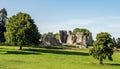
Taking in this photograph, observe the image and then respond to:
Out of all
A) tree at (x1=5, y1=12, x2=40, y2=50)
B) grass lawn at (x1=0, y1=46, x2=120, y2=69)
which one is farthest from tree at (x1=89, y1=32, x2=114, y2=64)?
tree at (x1=5, y1=12, x2=40, y2=50)

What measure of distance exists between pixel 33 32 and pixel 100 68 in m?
45.3

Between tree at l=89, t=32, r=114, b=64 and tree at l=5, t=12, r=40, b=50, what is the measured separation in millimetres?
34126

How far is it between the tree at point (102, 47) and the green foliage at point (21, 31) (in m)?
34.1

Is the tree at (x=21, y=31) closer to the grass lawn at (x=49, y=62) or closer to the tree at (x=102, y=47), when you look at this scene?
the grass lawn at (x=49, y=62)

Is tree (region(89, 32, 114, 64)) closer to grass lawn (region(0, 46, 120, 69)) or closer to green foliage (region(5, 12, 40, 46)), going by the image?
grass lawn (region(0, 46, 120, 69))

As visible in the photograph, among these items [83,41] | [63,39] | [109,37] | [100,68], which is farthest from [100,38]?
[63,39]

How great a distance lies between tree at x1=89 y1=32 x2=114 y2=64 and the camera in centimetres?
5738

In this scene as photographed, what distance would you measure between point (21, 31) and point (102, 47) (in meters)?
36.6

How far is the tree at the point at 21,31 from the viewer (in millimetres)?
89500

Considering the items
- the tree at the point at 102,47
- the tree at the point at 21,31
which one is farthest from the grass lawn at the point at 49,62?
the tree at the point at 21,31

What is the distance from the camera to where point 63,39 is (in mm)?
198500

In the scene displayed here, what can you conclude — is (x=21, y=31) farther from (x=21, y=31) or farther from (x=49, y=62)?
(x=49, y=62)

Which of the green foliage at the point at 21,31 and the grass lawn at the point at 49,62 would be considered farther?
the green foliage at the point at 21,31

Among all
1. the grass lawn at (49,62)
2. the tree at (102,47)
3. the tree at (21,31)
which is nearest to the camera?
the grass lawn at (49,62)
